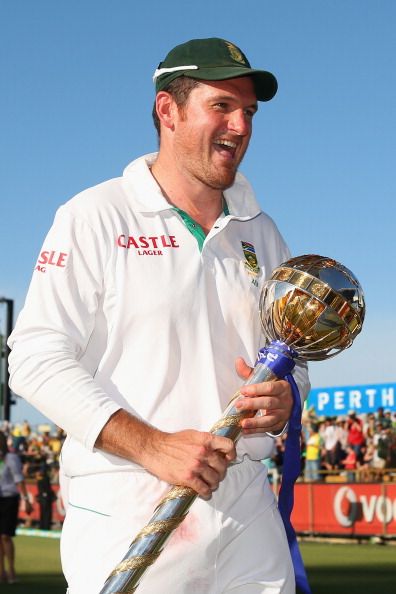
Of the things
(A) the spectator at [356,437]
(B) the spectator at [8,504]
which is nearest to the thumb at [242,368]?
(B) the spectator at [8,504]

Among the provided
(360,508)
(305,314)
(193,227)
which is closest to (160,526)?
(305,314)

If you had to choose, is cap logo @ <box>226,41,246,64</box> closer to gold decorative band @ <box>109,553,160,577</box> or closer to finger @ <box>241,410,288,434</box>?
finger @ <box>241,410,288,434</box>

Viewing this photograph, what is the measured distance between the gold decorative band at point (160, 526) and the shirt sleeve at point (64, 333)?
281 mm

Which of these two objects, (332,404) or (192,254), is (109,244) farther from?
(332,404)

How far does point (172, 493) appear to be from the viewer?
2.85 meters

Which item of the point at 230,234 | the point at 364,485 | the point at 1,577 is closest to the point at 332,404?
the point at 364,485

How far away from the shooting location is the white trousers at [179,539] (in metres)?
3.02

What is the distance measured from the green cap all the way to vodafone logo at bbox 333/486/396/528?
1472 centimetres

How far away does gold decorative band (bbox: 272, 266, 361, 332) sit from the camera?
3.11 metres

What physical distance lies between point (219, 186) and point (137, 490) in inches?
38.7

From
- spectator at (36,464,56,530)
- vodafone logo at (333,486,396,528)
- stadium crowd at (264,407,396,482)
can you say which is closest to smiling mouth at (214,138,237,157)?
vodafone logo at (333,486,396,528)

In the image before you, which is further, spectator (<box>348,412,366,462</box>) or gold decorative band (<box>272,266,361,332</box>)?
spectator (<box>348,412,366,462</box>)

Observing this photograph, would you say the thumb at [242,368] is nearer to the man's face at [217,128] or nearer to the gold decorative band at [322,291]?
the gold decorative band at [322,291]

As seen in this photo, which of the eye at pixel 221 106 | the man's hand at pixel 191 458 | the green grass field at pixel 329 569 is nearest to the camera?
the man's hand at pixel 191 458
